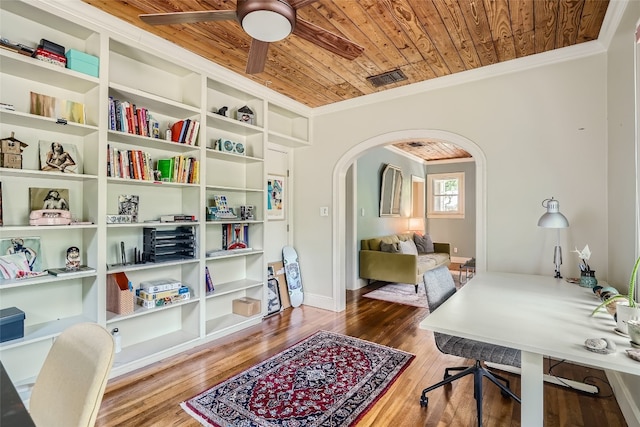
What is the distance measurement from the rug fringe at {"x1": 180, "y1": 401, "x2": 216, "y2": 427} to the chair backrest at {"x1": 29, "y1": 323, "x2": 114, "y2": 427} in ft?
3.54

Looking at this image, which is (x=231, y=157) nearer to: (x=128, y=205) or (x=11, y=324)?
(x=128, y=205)

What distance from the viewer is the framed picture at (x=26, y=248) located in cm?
205

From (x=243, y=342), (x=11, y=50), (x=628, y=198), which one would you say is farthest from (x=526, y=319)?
(x=11, y=50)

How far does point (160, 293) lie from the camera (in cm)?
270

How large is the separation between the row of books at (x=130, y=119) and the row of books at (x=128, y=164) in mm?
163

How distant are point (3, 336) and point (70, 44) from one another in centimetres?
204

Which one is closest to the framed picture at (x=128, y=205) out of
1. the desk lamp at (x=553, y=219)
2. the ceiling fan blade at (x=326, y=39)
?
the ceiling fan blade at (x=326, y=39)

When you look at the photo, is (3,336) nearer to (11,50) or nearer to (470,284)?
(11,50)

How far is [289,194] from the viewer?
14.4 feet

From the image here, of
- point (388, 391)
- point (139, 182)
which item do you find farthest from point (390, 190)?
point (139, 182)

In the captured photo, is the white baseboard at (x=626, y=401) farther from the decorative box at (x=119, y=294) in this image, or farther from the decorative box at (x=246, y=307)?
the decorative box at (x=119, y=294)

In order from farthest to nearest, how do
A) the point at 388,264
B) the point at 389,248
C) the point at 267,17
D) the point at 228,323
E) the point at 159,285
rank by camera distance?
1. the point at 389,248
2. the point at 388,264
3. the point at 228,323
4. the point at 159,285
5. the point at 267,17

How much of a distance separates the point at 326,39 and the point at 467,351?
2.07 m

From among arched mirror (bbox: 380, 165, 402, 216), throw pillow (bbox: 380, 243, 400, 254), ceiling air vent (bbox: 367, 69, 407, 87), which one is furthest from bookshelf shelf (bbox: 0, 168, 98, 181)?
arched mirror (bbox: 380, 165, 402, 216)
